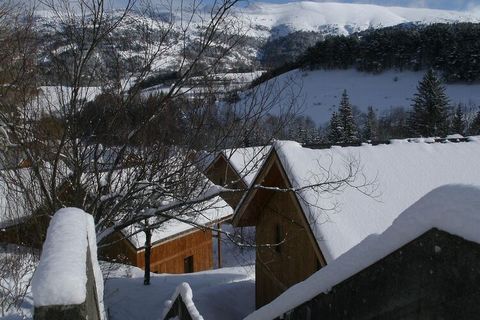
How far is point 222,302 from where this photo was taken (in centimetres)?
1212

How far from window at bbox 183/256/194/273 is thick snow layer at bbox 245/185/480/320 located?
1601 cm

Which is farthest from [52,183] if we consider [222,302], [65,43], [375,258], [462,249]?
[222,302]

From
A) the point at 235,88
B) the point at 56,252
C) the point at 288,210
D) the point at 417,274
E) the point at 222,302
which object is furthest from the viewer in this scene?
the point at 222,302

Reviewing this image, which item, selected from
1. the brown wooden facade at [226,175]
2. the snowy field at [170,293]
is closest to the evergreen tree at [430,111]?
the snowy field at [170,293]

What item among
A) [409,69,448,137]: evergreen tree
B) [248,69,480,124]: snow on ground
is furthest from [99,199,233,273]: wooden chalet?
[248,69,480,124]: snow on ground

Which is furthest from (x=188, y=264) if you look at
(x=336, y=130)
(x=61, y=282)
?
(x=336, y=130)

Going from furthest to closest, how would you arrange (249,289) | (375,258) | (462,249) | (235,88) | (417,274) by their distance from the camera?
1. (249,289)
2. (235,88)
3. (375,258)
4. (417,274)
5. (462,249)

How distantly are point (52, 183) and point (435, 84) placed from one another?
135 feet

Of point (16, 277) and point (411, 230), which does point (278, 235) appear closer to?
point (16, 277)

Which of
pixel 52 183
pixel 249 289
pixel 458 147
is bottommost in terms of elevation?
pixel 249 289

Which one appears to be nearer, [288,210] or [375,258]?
[375,258]

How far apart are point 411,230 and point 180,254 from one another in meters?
16.6

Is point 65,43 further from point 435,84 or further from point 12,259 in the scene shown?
point 435,84

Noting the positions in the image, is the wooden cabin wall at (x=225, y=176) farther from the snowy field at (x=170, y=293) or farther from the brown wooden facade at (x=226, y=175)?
the snowy field at (x=170, y=293)
